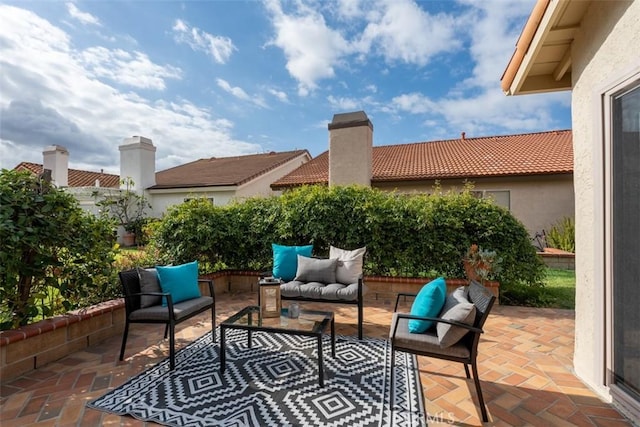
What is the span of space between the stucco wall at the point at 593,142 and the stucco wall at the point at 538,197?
7380mm

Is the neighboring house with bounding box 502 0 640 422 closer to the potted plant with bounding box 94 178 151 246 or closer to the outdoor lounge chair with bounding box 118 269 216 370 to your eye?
the outdoor lounge chair with bounding box 118 269 216 370

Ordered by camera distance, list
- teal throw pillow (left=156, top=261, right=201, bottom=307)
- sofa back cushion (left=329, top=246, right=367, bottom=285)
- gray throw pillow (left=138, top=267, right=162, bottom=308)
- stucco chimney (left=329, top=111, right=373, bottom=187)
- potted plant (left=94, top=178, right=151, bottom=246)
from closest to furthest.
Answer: gray throw pillow (left=138, top=267, right=162, bottom=308) < teal throw pillow (left=156, top=261, right=201, bottom=307) < sofa back cushion (left=329, top=246, right=367, bottom=285) < stucco chimney (left=329, top=111, right=373, bottom=187) < potted plant (left=94, top=178, right=151, bottom=246)

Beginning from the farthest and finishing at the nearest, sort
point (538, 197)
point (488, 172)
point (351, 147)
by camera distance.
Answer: point (351, 147) < point (488, 172) < point (538, 197)

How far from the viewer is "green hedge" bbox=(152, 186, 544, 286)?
5.97 meters

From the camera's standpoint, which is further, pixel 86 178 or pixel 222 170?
pixel 86 178

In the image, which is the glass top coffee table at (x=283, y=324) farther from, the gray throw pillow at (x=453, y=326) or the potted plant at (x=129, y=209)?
the potted plant at (x=129, y=209)

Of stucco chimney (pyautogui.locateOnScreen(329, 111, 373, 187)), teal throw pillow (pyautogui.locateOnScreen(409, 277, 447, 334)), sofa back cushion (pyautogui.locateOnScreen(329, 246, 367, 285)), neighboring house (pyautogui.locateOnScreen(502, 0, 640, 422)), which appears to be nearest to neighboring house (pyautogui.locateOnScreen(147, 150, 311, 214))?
stucco chimney (pyautogui.locateOnScreen(329, 111, 373, 187))

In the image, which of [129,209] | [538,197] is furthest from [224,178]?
[538,197]

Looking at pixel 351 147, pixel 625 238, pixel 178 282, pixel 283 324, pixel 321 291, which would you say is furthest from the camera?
pixel 351 147

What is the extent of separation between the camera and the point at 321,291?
4621 mm

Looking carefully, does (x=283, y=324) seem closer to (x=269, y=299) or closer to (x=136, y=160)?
(x=269, y=299)

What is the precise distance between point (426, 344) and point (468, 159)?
1142 centimetres

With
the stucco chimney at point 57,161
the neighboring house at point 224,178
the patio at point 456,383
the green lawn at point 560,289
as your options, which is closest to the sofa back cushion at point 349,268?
the patio at point 456,383

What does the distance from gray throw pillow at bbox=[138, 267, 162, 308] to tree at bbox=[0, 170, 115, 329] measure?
2.30 feet
